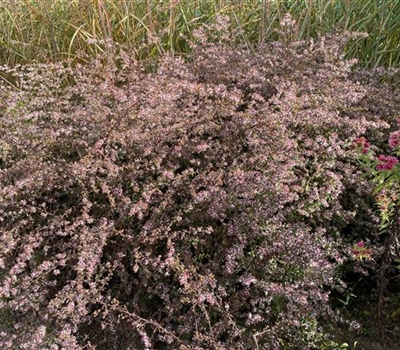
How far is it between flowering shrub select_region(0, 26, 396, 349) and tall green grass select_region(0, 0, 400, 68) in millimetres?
1201

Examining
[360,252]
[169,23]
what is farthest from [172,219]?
[169,23]

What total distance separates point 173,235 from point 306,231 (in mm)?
488

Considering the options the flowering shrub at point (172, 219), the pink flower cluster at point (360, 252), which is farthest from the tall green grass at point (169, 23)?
the pink flower cluster at point (360, 252)

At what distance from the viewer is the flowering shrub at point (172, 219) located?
219cm

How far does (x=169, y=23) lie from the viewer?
13.6ft

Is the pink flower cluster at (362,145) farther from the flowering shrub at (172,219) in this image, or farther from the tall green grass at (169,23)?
the tall green grass at (169,23)

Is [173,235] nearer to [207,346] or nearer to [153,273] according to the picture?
[153,273]

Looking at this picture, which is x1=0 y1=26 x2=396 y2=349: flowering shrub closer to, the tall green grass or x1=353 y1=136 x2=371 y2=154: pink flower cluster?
x1=353 y1=136 x2=371 y2=154: pink flower cluster

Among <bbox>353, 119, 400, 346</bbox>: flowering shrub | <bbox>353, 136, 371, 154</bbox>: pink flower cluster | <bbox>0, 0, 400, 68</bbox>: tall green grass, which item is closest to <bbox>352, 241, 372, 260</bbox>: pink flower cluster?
<bbox>353, 119, 400, 346</bbox>: flowering shrub

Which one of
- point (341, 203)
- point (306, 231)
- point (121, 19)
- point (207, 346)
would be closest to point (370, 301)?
point (341, 203)

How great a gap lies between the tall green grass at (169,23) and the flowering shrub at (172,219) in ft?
3.94

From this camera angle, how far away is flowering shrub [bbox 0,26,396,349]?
219 centimetres

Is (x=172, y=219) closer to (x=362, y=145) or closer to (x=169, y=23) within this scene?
(x=362, y=145)

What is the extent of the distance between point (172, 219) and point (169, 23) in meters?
2.13
